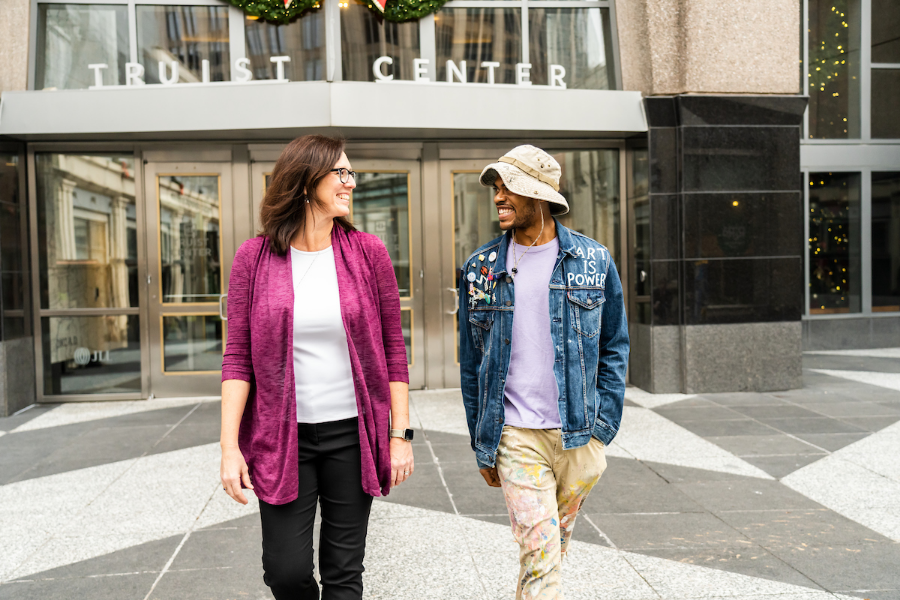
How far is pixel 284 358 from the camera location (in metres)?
2.23

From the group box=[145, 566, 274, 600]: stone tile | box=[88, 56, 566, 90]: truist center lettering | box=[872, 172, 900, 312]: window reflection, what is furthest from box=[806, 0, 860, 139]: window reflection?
box=[145, 566, 274, 600]: stone tile

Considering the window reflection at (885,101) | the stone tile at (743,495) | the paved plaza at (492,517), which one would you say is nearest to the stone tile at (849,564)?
the paved plaza at (492,517)

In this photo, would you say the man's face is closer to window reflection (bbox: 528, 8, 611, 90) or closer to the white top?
the white top

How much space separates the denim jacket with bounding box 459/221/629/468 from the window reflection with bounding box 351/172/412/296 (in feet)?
19.9

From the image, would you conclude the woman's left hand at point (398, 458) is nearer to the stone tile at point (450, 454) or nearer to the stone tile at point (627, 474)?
the stone tile at point (627, 474)

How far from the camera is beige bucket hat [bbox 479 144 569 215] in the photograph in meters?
2.46

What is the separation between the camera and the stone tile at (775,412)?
703 centimetres

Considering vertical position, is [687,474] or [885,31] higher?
[885,31]

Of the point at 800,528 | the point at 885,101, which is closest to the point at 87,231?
the point at 800,528

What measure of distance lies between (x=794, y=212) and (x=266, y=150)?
6.13 metres

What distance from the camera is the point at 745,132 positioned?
26.7ft

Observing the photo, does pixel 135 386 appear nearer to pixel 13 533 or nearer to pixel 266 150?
pixel 266 150

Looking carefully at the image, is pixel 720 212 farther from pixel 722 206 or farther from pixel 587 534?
pixel 587 534

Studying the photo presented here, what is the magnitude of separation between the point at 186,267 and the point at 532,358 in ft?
22.8
